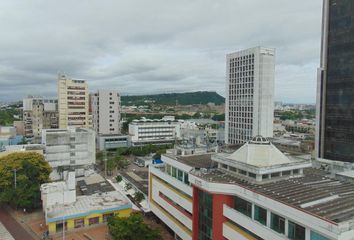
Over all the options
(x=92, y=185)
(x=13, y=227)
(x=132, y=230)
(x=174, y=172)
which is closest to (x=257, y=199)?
(x=132, y=230)

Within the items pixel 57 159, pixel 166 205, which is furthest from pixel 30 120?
pixel 166 205

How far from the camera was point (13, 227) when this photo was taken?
43375 mm

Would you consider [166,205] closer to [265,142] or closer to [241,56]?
[265,142]

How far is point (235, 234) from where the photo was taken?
27406mm

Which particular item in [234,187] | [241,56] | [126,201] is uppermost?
[241,56]

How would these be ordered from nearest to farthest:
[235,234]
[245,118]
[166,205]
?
[235,234]
[166,205]
[245,118]

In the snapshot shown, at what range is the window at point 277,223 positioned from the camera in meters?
23.9

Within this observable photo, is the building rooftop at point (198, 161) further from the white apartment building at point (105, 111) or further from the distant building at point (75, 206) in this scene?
the white apartment building at point (105, 111)

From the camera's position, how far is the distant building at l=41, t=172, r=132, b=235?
4166 cm

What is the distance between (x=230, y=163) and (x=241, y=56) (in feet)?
179

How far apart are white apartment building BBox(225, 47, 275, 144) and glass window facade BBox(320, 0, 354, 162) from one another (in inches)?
763

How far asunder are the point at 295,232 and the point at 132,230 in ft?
58.8

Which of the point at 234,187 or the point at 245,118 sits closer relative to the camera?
the point at 234,187

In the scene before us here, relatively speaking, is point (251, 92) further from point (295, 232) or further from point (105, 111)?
point (295, 232)
